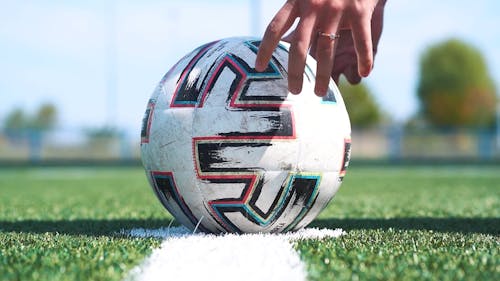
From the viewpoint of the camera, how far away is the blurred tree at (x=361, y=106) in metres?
57.6

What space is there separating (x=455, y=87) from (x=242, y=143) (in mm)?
54157

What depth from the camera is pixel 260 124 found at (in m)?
3.66

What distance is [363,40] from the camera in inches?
132

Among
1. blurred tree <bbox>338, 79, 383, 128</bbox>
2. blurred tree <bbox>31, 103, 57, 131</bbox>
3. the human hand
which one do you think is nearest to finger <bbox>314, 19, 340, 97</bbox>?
the human hand

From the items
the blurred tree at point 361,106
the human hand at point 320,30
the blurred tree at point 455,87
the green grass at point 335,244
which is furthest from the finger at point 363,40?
the blurred tree at point 361,106

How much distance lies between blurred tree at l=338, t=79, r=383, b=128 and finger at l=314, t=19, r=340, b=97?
2127 inches

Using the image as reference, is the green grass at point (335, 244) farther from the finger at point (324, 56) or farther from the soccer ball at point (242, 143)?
the finger at point (324, 56)

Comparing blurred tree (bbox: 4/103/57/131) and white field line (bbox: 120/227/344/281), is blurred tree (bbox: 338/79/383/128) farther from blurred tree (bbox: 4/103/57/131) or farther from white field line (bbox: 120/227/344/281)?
white field line (bbox: 120/227/344/281)

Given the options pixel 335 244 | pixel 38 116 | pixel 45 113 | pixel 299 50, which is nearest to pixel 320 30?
pixel 299 50

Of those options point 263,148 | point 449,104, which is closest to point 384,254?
point 263,148

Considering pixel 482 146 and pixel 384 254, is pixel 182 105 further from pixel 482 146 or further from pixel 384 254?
pixel 482 146

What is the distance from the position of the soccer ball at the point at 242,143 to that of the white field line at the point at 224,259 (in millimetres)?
177

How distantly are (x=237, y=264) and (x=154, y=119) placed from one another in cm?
126

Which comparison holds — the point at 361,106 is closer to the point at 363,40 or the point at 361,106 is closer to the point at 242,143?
the point at 242,143
